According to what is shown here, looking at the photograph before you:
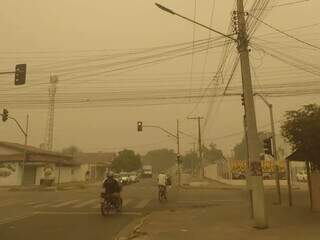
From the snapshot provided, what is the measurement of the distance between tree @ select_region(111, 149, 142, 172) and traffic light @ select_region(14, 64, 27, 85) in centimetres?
8822

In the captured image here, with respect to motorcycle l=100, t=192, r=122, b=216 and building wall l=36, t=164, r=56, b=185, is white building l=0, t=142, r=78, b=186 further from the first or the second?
motorcycle l=100, t=192, r=122, b=216

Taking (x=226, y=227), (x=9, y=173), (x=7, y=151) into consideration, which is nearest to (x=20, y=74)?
(x=226, y=227)

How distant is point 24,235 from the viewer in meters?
14.1

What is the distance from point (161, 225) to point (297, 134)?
6535 mm

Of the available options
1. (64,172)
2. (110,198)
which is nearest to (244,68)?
(110,198)

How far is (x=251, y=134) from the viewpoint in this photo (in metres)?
15.8

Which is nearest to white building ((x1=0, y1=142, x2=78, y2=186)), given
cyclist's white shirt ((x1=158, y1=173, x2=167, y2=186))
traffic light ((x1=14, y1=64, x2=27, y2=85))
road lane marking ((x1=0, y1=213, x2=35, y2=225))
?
cyclist's white shirt ((x1=158, y1=173, x2=167, y2=186))

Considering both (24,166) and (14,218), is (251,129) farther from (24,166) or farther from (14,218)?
(24,166)

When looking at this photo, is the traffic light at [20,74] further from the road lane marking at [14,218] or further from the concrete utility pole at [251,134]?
the concrete utility pole at [251,134]

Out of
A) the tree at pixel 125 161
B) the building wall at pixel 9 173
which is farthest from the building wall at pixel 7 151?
the tree at pixel 125 161

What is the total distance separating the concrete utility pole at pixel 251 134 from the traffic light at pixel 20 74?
35.9 feet

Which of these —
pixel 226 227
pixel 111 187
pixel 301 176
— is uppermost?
pixel 301 176

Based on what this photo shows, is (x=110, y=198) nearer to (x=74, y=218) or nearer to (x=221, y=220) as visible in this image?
(x=74, y=218)

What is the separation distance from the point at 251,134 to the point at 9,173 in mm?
48808
